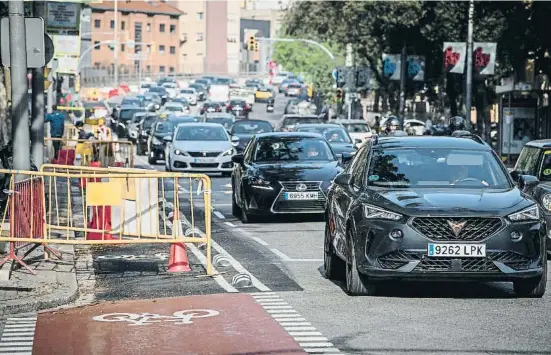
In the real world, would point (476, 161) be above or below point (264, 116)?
above

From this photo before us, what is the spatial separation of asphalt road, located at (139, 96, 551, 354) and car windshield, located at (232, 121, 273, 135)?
30057 mm

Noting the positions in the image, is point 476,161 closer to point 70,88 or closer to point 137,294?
point 137,294

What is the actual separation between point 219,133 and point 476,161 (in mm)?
25788

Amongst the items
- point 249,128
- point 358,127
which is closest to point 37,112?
point 249,128

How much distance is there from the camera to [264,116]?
11812 cm

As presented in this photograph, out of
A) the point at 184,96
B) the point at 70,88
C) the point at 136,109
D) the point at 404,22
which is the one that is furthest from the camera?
the point at 184,96

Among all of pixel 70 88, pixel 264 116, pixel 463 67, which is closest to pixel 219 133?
pixel 463 67

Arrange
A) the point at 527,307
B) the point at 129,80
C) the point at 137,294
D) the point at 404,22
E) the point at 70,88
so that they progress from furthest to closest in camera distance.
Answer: the point at 129,80 < the point at 70,88 < the point at 404,22 < the point at 137,294 < the point at 527,307

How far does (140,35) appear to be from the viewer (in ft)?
605

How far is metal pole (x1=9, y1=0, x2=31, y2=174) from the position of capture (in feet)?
53.9

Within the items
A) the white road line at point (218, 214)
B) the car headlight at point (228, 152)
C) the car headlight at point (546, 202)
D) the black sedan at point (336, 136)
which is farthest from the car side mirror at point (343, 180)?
the car headlight at point (228, 152)

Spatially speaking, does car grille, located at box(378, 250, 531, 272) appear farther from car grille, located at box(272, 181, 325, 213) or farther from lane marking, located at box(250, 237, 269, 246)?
car grille, located at box(272, 181, 325, 213)

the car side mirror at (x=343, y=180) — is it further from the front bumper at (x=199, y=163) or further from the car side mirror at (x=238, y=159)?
the front bumper at (x=199, y=163)

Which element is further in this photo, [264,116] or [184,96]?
[184,96]
